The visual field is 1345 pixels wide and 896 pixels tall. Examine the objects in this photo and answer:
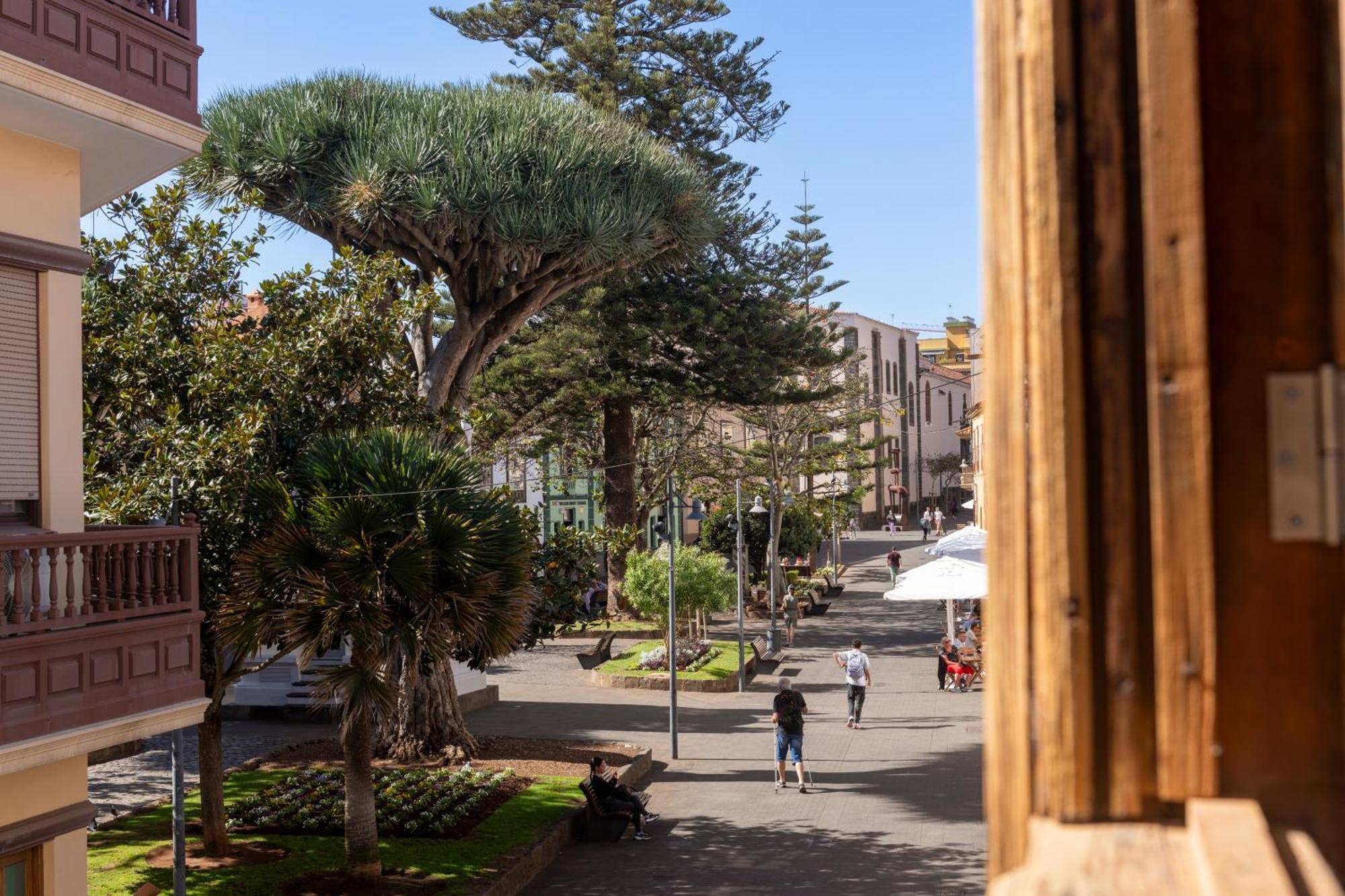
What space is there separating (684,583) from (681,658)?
1739mm

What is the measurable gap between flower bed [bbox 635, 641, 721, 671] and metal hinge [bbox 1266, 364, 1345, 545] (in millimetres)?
26643

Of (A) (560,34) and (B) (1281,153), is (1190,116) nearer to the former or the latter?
(B) (1281,153)

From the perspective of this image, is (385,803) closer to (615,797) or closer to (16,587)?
(615,797)

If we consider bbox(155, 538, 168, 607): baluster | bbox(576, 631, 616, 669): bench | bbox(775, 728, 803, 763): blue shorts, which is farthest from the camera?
bbox(576, 631, 616, 669): bench

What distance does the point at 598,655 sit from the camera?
97.6 feet

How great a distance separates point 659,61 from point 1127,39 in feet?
120

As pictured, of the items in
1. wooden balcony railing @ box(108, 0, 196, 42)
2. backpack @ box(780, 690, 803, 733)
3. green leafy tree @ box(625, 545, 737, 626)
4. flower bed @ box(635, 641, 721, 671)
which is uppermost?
wooden balcony railing @ box(108, 0, 196, 42)

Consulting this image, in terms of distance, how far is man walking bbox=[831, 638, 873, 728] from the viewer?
21688 mm

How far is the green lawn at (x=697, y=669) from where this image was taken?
1064 inches

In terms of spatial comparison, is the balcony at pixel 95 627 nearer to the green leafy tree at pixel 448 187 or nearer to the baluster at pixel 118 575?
the baluster at pixel 118 575

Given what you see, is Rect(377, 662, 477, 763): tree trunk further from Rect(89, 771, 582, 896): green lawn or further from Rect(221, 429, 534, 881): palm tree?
Rect(221, 429, 534, 881): palm tree

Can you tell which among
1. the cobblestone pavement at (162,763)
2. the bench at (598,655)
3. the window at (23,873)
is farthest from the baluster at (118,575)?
the bench at (598,655)

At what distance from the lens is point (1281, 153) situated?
1.14 metres

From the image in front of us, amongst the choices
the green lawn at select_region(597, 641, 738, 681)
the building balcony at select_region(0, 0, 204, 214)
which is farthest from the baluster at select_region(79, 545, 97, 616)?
the green lawn at select_region(597, 641, 738, 681)
